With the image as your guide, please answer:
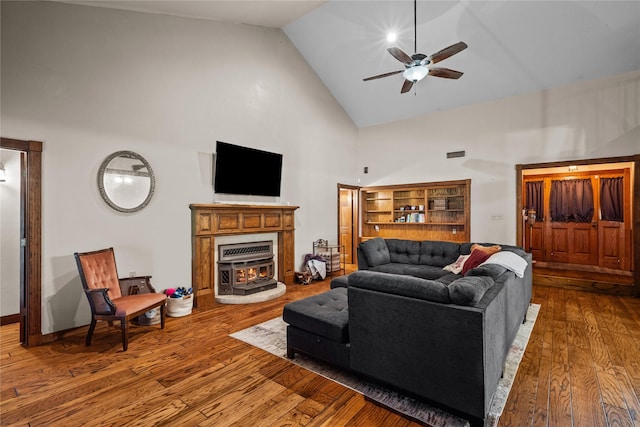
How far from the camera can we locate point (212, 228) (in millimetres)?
4504

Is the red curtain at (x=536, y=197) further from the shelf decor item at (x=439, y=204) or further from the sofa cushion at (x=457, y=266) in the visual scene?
the sofa cushion at (x=457, y=266)

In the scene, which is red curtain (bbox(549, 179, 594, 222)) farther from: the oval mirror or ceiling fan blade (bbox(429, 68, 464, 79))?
the oval mirror

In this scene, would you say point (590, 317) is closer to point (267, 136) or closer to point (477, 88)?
point (477, 88)

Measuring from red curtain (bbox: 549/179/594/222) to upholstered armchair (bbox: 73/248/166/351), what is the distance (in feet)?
27.9

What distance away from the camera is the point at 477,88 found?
596 centimetres

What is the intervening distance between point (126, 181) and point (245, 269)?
6.84 ft

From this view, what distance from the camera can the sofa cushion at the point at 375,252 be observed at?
201 inches

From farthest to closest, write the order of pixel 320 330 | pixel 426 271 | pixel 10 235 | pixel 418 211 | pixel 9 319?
1. pixel 418 211
2. pixel 426 271
3. pixel 10 235
4. pixel 9 319
5. pixel 320 330

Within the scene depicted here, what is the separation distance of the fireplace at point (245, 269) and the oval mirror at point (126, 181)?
1.34m

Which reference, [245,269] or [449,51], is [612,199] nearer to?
[449,51]

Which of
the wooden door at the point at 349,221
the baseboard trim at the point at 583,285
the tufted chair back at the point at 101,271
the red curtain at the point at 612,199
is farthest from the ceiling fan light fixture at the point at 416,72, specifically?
the red curtain at the point at 612,199

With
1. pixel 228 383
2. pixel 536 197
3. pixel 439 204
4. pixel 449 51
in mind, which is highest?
pixel 449 51

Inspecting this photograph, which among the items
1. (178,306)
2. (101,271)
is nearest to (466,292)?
(178,306)

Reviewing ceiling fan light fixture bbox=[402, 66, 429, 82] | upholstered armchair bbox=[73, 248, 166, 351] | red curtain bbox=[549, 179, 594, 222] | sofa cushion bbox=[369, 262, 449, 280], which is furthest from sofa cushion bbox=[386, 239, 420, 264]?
red curtain bbox=[549, 179, 594, 222]
